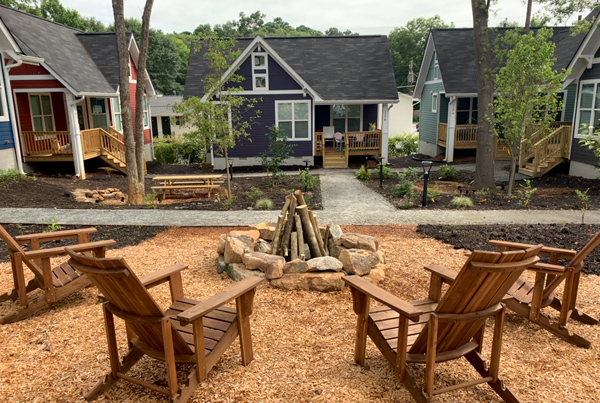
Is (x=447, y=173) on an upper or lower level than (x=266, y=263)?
lower

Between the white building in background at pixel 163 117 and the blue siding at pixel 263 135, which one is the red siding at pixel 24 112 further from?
the white building in background at pixel 163 117

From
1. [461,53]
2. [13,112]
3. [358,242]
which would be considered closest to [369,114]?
[461,53]

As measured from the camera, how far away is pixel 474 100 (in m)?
21.0

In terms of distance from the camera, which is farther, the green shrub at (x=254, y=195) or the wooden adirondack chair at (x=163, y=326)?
the green shrub at (x=254, y=195)

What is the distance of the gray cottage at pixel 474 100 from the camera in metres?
14.2

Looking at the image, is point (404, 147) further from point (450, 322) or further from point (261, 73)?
point (450, 322)

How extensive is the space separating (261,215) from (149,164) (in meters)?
13.9

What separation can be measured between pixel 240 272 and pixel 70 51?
1758cm

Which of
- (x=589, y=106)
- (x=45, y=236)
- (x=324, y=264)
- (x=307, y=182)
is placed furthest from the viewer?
(x=589, y=106)

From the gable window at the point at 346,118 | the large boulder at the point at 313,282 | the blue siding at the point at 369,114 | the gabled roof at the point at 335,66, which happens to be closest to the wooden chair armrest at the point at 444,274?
the large boulder at the point at 313,282

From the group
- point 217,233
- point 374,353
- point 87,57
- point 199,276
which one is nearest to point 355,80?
point 87,57

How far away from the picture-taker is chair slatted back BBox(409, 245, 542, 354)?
8.50ft

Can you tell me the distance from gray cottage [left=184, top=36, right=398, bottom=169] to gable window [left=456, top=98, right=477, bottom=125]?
3.76 m

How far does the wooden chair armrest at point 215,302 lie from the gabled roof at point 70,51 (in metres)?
14.5
